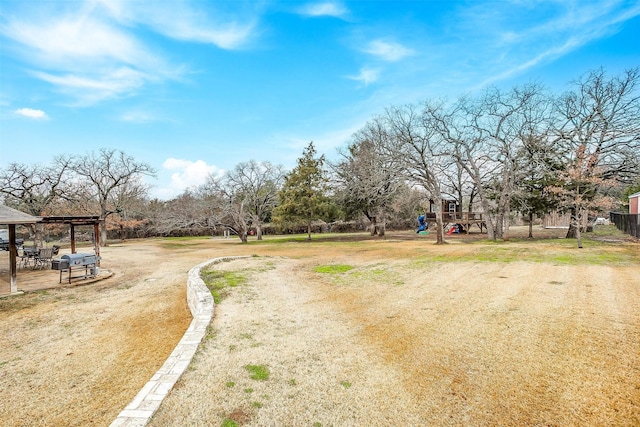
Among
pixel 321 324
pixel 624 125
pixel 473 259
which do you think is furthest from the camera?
pixel 624 125

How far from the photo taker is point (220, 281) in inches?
347

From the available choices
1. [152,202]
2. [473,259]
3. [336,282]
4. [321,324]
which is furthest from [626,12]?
[152,202]

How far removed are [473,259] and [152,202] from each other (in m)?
39.5

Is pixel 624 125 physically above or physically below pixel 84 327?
above

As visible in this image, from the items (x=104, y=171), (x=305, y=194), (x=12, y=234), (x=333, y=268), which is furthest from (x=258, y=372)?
(x=104, y=171)

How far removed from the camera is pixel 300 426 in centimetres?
278

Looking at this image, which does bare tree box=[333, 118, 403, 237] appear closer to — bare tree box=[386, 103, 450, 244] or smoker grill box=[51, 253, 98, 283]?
bare tree box=[386, 103, 450, 244]

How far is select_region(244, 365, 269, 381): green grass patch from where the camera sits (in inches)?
142

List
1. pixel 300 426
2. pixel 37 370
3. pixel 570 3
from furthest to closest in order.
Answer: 1. pixel 570 3
2. pixel 37 370
3. pixel 300 426

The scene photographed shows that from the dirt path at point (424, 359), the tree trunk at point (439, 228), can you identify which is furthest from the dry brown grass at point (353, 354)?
the tree trunk at point (439, 228)

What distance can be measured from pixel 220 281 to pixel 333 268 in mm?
4059

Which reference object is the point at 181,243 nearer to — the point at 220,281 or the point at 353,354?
the point at 220,281

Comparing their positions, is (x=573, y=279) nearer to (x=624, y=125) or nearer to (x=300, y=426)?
(x=300, y=426)

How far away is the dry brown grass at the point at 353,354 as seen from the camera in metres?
3.03
